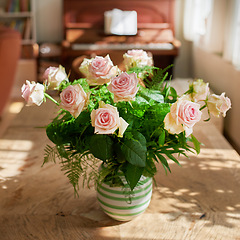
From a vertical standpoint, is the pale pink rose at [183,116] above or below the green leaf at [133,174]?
above

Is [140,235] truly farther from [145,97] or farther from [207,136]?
[207,136]

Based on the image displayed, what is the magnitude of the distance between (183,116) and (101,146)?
22cm

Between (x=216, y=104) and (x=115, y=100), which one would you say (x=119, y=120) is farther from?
(x=216, y=104)

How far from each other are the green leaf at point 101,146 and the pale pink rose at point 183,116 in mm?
159

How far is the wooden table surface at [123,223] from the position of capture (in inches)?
42.8

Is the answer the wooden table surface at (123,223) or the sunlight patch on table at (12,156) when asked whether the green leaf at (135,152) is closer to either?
the wooden table surface at (123,223)

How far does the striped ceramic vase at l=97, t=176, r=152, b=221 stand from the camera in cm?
109

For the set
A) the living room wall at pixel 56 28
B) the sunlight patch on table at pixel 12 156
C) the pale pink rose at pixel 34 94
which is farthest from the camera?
the living room wall at pixel 56 28

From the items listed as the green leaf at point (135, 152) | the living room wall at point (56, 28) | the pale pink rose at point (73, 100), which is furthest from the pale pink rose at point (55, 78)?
the living room wall at point (56, 28)

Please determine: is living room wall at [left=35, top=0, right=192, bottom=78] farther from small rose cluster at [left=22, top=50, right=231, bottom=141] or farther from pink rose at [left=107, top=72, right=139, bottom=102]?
pink rose at [left=107, top=72, right=139, bottom=102]

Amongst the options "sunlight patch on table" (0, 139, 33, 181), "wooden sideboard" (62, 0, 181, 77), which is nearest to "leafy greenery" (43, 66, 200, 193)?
"sunlight patch on table" (0, 139, 33, 181)

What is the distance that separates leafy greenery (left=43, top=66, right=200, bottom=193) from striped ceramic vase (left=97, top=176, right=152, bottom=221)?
0.08ft

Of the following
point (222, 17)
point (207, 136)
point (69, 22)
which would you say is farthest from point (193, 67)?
point (207, 136)

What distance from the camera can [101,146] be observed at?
0.98 metres
